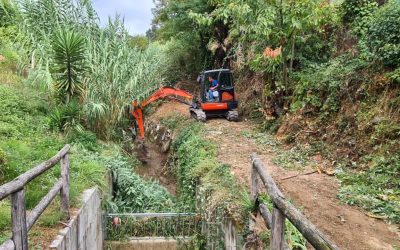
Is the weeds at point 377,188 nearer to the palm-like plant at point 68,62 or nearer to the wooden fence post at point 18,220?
the wooden fence post at point 18,220

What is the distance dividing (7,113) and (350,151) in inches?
294

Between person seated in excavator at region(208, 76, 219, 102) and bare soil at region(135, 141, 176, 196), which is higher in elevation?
person seated in excavator at region(208, 76, 219, 102)

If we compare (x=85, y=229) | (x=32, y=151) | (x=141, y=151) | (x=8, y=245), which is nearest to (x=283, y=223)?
(x=8, y=245)

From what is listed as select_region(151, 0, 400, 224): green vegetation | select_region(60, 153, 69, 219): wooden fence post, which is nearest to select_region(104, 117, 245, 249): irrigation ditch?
select_region(151, 0, 400, 224): green vegetation

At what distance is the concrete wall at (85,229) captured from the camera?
13.8 ft

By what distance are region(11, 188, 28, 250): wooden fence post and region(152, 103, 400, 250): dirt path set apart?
3.20m

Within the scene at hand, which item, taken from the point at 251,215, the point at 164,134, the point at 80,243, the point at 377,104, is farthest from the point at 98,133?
the point at 377,104

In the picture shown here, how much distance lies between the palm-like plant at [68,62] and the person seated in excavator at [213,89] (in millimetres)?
3877

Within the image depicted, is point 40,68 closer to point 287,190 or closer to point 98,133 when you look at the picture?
point 98,133

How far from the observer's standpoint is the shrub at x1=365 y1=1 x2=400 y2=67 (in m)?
6.66

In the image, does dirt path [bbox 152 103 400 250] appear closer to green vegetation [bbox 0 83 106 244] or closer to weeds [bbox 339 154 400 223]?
weeds [bbox 339 154 400 223]

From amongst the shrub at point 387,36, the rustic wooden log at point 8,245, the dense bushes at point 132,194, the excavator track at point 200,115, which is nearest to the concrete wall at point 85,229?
the dense bushes at point 132,194

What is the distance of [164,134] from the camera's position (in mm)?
12375

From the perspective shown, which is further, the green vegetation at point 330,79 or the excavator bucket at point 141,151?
the excavator bucket at point 141,151
